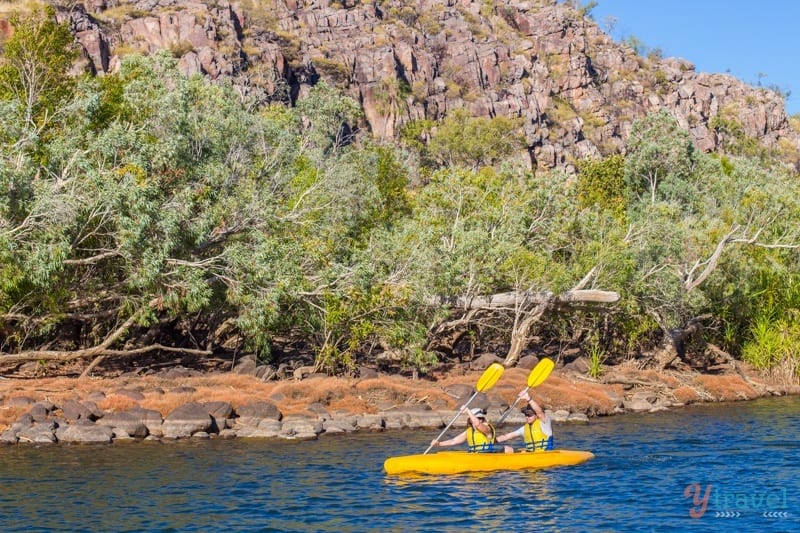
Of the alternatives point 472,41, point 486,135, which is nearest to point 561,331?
point 486,135

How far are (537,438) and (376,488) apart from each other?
3.83 meters

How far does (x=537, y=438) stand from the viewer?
17281 millimetres

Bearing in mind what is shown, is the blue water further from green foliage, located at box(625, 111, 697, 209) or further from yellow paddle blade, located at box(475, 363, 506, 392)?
green foliage, located at box(625, 111, 697, 209)

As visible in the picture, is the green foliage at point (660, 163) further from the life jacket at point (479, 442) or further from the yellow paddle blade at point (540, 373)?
the life jacket at point (479, 442)

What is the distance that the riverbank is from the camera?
1991cm

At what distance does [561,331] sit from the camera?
3209cm

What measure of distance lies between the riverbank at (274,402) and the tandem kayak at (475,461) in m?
4.70

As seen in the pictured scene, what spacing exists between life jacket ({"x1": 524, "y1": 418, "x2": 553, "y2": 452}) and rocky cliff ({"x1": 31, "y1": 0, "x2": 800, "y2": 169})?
80.1 metres

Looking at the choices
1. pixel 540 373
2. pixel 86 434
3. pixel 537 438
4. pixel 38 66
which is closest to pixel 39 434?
pixel 86 434

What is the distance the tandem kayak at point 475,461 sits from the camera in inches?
630

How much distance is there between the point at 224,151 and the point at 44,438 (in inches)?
430

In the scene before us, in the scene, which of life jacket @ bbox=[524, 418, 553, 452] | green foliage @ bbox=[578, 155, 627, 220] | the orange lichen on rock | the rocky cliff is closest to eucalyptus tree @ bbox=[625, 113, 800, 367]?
the orange lichen on rock

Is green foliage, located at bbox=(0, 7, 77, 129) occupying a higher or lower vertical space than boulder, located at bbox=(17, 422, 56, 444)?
higher

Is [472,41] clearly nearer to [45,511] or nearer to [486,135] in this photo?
[486,135]
